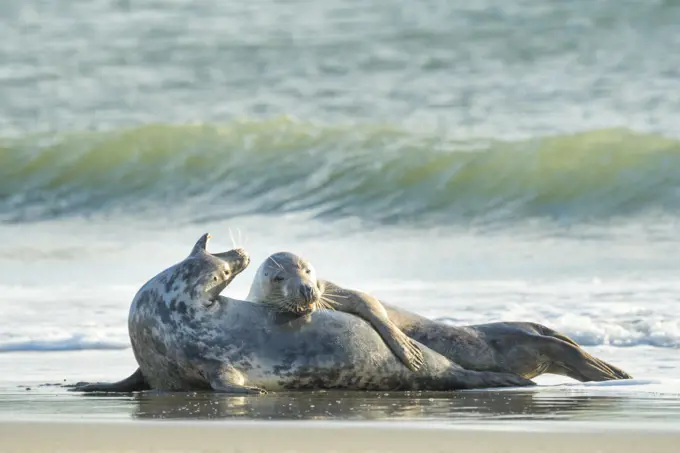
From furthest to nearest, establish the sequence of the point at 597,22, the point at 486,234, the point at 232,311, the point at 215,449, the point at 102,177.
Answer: the point at 597,22
the point at 102,177
the point at 486,234
the point at 232,311
the point at 215,449

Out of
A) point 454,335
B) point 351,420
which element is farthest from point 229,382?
point 454,335

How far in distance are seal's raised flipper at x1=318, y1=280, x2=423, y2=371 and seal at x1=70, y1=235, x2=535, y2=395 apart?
5cm

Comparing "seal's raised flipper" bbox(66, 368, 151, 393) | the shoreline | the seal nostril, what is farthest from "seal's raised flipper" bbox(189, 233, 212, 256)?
the shoreline

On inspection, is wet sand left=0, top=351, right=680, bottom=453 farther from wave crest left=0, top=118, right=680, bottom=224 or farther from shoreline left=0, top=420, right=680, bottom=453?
wave crest left=0, top=118, right=680, bottom=224

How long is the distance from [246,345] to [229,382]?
1.06ft

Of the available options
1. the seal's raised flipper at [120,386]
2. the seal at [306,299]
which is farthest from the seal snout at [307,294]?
the seal's raised flipper at [120,386]

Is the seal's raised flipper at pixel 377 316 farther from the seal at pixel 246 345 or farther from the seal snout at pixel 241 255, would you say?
the seal snout at pixel 241 255

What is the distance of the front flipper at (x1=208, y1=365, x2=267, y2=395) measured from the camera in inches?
291

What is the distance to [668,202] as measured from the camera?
17000 mm

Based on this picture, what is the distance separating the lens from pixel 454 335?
28.4 ft

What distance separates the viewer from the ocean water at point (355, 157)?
41.4 feet

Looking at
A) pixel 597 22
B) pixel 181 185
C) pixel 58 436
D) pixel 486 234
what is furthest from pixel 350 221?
pixel 58 436

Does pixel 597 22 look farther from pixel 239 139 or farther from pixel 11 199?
pixel 11 199

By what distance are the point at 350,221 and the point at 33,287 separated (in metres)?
4.72
